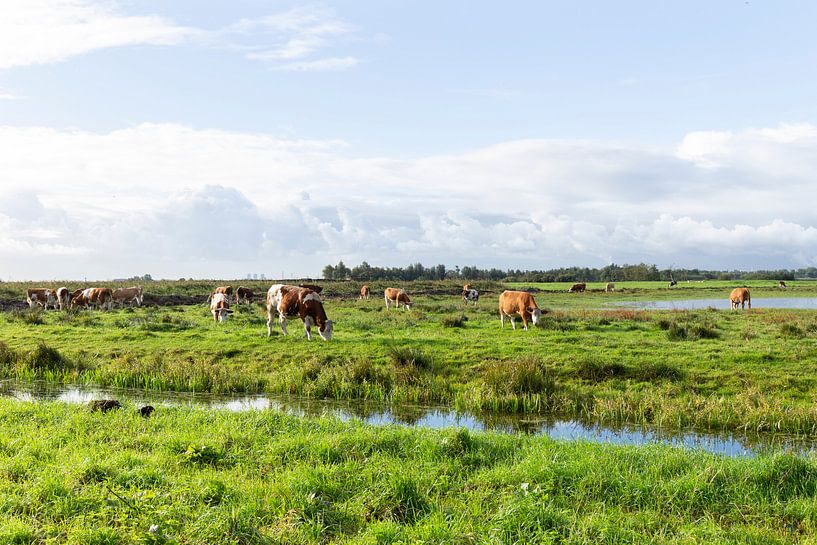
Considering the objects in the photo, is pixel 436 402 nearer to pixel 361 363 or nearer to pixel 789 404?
pixel 361 363

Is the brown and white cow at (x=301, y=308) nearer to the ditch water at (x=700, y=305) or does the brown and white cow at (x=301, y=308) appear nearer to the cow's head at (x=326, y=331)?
the cow's head at (x=326, y=331)

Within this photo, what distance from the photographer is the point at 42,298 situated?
42750mm

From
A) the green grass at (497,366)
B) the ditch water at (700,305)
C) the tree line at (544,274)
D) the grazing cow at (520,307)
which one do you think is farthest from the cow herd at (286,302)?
the tree line at (544,274)

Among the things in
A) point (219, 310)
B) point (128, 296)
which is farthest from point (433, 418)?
point (128, 296)

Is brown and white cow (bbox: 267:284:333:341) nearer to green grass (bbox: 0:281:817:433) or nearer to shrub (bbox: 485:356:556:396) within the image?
green grass (bbox: 0:281:817:433)

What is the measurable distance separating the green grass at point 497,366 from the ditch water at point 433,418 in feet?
1.72

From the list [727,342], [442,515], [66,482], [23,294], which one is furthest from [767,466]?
[23,294]

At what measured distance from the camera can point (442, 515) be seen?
247 inches

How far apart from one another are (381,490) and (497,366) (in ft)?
28.0

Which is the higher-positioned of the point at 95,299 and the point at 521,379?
the point at 95,299

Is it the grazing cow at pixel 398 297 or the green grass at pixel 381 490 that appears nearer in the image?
the green grass at pixel 381 490

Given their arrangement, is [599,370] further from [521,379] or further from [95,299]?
[95,299]

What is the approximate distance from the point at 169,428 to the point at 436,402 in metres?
6.30

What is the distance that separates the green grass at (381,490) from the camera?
5.91 m
